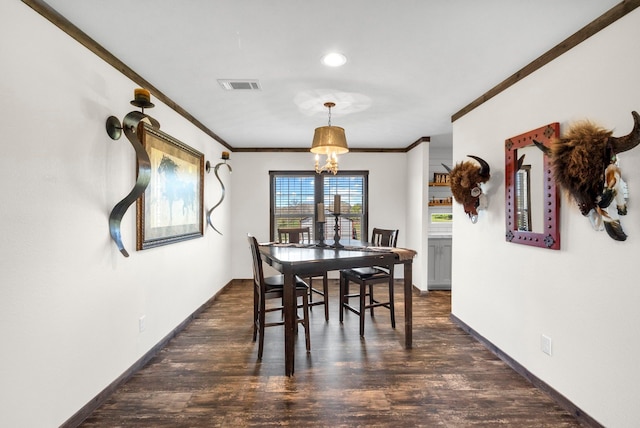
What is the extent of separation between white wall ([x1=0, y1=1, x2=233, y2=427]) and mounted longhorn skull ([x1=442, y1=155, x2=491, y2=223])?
2.81 m

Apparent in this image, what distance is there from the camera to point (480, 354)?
278 centimetres

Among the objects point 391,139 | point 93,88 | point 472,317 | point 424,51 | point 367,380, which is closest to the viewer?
point 93,88

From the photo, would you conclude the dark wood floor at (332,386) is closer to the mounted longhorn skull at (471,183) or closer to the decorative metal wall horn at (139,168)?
the decorative metal wall horn at (139,168)

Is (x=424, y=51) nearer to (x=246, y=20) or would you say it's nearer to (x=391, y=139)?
(x=246, y=20)

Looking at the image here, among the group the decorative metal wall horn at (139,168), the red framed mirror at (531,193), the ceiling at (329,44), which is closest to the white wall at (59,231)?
the decorative metal wall horn at (139,168)

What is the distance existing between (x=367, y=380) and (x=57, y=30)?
2.93 metres

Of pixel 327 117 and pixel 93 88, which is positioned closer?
pixel 93 88

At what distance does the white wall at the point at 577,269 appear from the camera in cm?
164

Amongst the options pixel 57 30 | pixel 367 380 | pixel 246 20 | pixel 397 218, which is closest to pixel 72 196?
pixel 57 30

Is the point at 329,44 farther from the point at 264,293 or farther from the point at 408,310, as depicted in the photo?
the point at 408,310

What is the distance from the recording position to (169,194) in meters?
3.02

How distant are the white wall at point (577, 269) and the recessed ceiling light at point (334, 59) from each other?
1.40m

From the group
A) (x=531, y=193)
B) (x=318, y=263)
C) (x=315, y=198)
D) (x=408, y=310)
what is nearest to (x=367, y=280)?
(x=408, y=310)

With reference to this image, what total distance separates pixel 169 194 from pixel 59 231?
4.24ft
